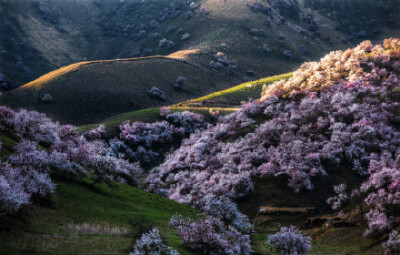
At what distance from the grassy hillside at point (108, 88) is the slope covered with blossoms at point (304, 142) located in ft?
163

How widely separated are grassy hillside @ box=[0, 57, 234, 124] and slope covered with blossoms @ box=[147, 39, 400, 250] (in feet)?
163

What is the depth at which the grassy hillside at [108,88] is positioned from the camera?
11038 centimetres

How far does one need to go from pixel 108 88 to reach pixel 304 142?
8533 centimetres

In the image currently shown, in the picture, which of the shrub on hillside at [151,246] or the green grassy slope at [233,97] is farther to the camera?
the green grassy slope at [233,97]

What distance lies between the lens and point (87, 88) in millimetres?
120312

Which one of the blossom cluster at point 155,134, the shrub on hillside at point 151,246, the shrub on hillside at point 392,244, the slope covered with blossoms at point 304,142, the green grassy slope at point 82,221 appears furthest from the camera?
the blossom cluster at point 155,134

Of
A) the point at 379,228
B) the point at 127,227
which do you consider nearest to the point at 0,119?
the point at 127,227

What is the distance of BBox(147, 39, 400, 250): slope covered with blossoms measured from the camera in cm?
4881

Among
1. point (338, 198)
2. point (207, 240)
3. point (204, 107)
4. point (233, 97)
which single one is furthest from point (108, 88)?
point (207, 240)

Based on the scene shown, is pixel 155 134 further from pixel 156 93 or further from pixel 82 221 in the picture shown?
pixel 82 221

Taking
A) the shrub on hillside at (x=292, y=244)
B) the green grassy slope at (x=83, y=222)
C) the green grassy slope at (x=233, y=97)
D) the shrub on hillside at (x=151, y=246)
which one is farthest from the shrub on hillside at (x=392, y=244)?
the green grassy slope at (x=233, y=97)

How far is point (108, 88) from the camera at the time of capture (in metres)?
124

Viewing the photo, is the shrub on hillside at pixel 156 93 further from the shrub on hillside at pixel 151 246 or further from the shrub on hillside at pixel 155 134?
the shrub on hillside at pixel 151 246

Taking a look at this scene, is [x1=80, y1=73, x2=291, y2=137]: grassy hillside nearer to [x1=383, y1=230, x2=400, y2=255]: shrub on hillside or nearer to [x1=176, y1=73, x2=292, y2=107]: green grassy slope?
[x1=176, y1=73, x2=292, y2=107]: green grassy slope
